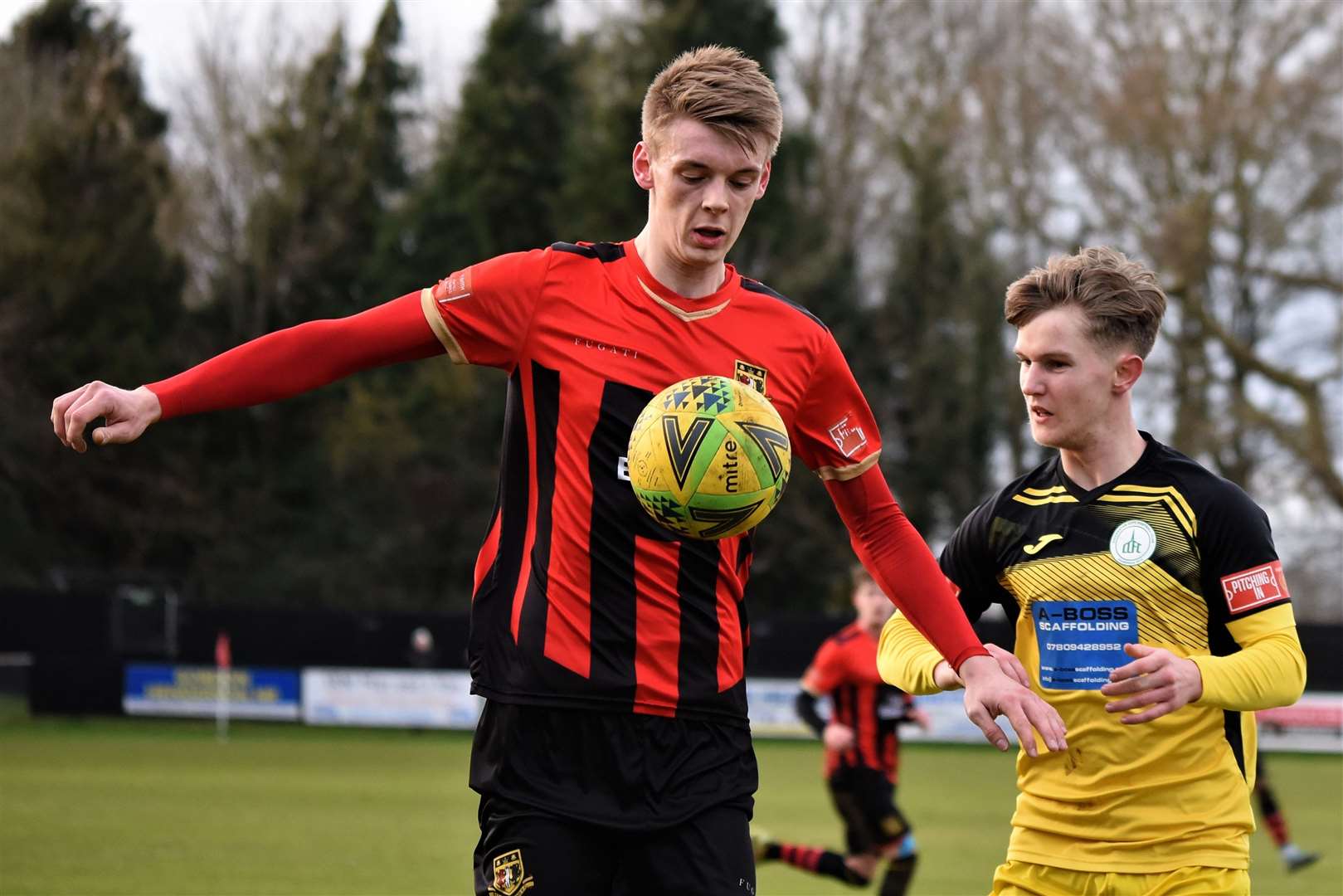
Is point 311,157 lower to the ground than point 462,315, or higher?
higher

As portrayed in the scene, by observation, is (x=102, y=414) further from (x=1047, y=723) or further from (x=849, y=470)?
(x=1047, y=723)

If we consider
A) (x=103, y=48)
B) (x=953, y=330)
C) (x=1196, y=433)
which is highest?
(x=103, y=48)

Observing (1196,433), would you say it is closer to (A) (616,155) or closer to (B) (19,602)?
(A) (616,155)

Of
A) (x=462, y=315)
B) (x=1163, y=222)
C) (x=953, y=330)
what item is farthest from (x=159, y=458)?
(x=462, y=315)

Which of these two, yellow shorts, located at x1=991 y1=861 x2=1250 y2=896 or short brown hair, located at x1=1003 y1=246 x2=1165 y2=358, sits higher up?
short brown hair, located at x1=1003 y1=246 x2=1165 y2=358

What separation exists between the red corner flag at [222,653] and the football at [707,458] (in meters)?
20.7

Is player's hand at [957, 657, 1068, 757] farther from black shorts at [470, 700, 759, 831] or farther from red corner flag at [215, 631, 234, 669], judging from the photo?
red corner flag at [215, 631, 234, 669]

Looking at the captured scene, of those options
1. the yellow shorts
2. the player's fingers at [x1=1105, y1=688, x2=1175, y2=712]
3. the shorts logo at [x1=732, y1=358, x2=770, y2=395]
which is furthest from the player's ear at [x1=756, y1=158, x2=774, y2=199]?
the yellow shorts

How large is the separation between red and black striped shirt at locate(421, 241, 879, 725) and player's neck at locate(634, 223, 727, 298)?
2 centimetres

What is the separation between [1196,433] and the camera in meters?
26.3

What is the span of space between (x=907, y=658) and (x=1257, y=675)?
2.84ft

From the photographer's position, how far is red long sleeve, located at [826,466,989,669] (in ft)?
12.9

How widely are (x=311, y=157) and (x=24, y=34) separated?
6154mm

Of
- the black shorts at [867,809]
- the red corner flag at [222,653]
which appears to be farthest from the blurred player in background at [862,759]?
the red corner flag at [222,653]
